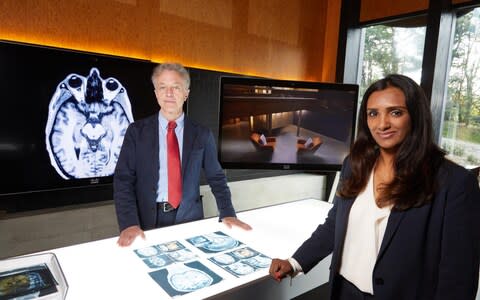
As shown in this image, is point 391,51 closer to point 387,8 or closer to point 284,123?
point 387,8

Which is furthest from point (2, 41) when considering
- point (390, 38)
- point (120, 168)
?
point (390, 38)

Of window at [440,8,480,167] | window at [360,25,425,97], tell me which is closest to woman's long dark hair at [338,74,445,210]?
window at [440,8,480,167]

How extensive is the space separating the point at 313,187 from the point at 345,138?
1.57 m

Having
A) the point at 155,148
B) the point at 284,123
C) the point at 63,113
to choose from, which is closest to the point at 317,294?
the point at 284,123

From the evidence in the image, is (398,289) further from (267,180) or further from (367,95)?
(267,180)

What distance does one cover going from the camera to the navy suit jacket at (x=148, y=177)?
Answer: 1.83 metres

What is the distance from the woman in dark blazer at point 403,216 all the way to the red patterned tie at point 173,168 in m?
0.79

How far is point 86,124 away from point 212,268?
1.72m

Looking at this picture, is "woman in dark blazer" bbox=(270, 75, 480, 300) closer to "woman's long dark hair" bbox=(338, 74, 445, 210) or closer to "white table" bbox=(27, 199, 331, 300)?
"woman's long dark hair" bbox=(338, 74, 445, 210)

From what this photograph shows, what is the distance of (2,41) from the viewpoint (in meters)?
2.15

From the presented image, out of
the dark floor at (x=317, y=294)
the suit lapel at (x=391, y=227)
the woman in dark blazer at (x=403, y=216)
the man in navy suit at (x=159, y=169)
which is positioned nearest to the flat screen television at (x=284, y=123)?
the man in navy suit at (x=159, y=169)

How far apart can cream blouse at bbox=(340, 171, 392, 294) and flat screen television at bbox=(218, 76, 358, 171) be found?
1.53 meters

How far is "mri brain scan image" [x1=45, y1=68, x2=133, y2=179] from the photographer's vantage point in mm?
2416

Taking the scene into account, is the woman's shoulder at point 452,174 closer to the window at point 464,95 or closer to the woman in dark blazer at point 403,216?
the woman in dark blazer at point 403,216
